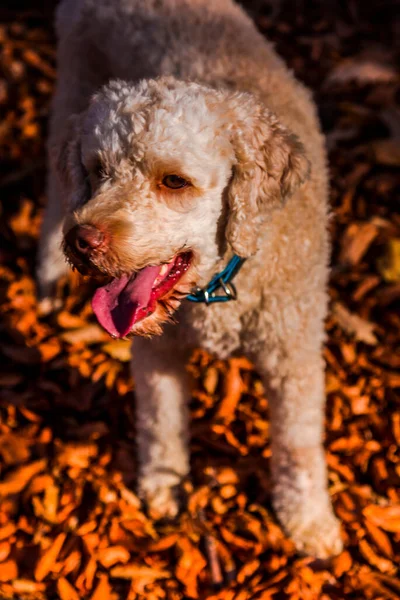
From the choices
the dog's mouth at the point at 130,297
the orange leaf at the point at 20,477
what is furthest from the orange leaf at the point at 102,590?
the dog's mouth at the point at 130,297

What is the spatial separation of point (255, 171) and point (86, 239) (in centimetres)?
58

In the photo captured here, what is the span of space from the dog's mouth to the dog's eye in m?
0.22

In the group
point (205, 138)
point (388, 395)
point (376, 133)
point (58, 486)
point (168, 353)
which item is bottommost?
point (58, 486)

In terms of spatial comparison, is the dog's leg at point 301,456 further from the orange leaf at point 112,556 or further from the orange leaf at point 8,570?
the orange leaf at point 8,570

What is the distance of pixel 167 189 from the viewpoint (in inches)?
75.4

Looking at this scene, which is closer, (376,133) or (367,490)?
(367,490)

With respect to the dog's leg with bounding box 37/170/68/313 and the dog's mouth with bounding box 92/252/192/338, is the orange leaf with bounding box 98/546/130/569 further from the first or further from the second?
the dog's leg with bounding box 37/170/68/313

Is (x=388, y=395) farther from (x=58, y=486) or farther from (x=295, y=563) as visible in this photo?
(x=58, y=486)

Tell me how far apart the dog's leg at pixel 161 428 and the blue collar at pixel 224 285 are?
45cm

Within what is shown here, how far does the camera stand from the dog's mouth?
1.94 metres

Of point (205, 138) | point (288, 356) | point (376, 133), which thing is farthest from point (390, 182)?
point (205, 138)

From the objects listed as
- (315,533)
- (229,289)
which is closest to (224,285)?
(229,289)

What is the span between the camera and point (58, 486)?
2.69 m

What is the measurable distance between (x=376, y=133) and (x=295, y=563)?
255 cm
